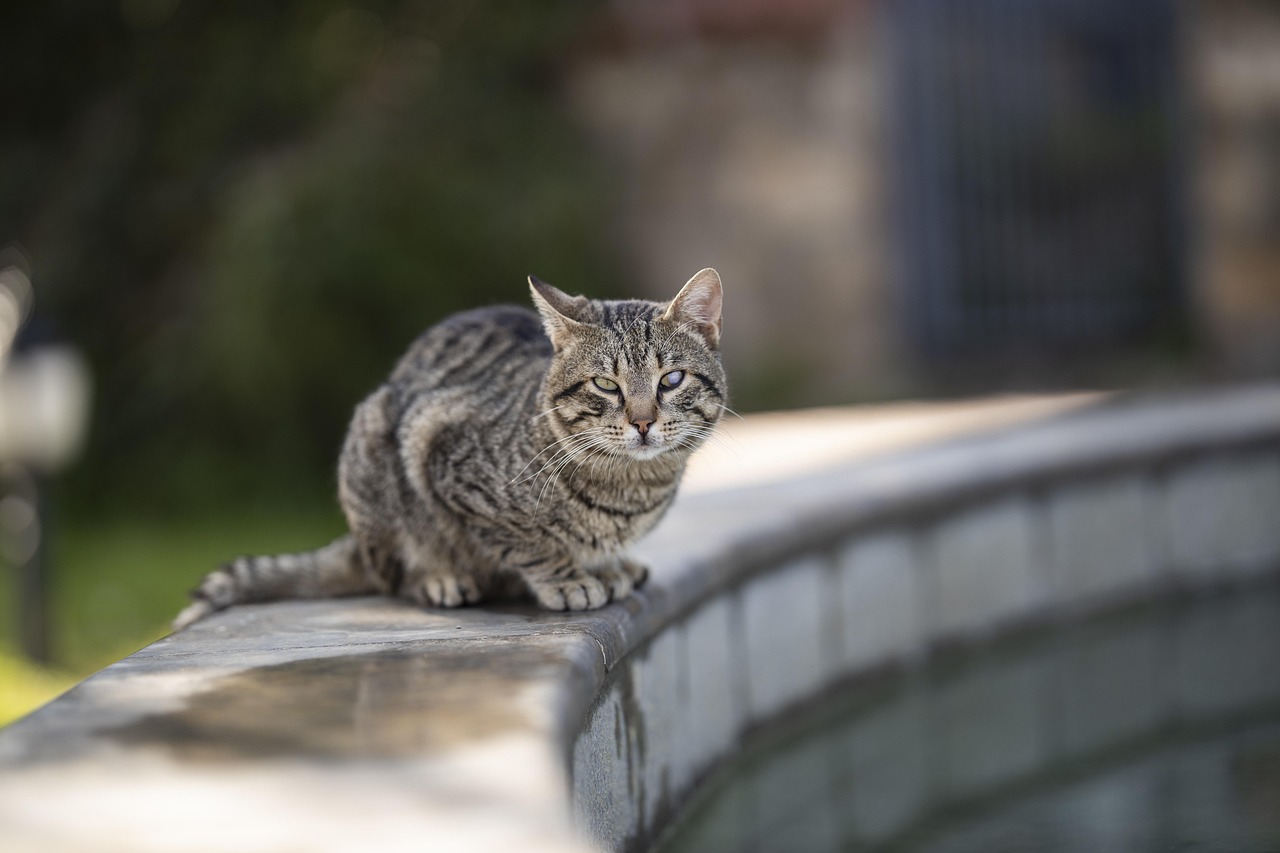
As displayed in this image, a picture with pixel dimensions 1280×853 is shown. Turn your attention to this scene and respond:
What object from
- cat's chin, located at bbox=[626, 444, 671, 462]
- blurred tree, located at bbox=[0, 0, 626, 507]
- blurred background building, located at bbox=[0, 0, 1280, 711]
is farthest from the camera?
blurred background building, located at bbox=[0, 0, 1280, 711]

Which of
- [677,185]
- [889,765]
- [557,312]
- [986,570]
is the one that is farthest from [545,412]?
[677,185]

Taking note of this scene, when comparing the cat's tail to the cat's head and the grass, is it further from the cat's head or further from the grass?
the grass

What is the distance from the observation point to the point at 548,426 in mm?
2785

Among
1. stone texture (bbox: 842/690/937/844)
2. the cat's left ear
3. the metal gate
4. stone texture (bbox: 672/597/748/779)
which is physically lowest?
stone texture (bbox: 842/690/937/844)

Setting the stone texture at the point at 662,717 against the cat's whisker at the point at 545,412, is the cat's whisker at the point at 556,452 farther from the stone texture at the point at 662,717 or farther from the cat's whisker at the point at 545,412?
the stone texture at the point at 662,717

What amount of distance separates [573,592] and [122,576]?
388 centimetres

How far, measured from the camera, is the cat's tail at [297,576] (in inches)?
120

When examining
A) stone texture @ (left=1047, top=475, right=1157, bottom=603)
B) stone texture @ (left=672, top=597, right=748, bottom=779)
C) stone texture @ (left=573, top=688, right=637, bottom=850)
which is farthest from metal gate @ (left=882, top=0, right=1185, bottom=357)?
stone texture @ (left=573, top=688, right=637, bottom=850)

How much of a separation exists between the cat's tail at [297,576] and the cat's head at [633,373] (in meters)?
0.63

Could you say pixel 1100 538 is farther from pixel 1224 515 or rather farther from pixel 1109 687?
pixel 1109 687

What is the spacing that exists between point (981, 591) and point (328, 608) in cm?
215

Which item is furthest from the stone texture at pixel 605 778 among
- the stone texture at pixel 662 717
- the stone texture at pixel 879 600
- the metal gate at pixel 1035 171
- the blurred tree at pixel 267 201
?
the metal gate at pixel 1035 171

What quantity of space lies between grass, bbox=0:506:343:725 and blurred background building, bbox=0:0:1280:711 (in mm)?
116

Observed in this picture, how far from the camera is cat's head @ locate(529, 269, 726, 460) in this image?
105 inches
